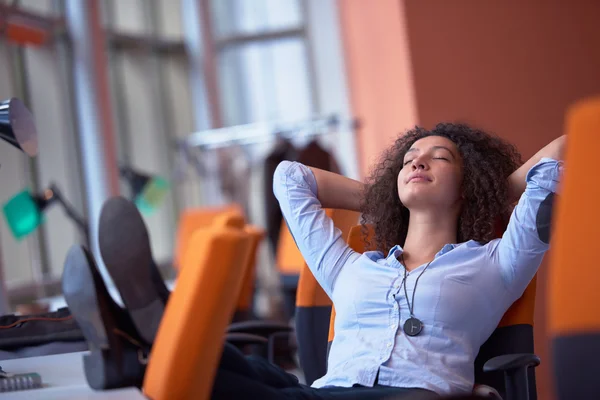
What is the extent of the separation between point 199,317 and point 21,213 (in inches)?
95.5

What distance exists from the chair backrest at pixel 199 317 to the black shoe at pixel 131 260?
0.34m

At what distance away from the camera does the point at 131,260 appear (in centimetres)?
193

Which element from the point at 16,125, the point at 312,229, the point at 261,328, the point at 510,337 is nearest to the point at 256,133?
the point at 261,328

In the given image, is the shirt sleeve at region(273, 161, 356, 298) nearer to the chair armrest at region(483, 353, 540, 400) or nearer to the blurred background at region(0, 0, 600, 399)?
the chair armrest at region(483, 353, 540, 400)

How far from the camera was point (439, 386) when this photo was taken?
1972mm

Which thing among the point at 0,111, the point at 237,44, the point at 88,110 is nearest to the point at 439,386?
the point at 0,111

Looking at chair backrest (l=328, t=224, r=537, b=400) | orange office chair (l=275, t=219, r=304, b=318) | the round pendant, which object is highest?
the round pendant

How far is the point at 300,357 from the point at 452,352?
865 mm

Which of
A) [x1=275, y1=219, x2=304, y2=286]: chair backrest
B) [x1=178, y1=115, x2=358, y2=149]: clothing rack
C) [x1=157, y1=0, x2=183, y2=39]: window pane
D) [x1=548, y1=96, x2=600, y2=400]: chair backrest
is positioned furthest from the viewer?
[x1=157, y1=0, x2=183, y2=39]: window pane

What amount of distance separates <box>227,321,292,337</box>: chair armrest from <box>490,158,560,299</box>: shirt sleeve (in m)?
0.99

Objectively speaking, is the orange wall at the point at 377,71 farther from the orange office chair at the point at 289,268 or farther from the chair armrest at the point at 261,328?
the chair armrest at the point at 261,328

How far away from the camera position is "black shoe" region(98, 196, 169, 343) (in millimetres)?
1826

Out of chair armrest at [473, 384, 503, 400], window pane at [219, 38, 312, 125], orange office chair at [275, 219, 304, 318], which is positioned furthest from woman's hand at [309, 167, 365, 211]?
window pane at [219, 38, 312, 125]

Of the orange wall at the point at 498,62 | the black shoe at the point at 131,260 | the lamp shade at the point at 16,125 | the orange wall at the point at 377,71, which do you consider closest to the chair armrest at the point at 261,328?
the black shoe at the point at 131,260
